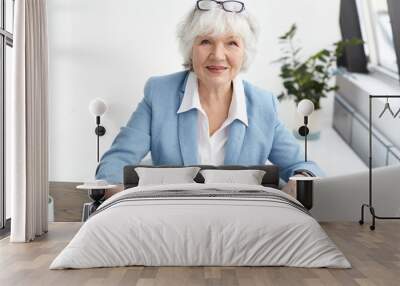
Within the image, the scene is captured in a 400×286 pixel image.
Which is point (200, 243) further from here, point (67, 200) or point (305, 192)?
point (67, 200)

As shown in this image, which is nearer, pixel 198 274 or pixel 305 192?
pixel 198 274

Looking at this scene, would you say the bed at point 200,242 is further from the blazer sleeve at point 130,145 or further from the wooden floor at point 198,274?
the blazer sleeve at point 130,145

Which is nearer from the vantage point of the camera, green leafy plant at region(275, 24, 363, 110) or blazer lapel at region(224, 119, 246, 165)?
blazer lapel at region(224, 119, 246, 165)

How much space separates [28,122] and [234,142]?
1.86 m

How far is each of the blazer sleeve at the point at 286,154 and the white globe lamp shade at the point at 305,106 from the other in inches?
8.6

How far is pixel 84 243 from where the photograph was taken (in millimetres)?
4211

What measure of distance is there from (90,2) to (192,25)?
0.96 m

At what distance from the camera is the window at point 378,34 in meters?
6.59

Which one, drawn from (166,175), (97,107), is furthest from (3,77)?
(166,175)

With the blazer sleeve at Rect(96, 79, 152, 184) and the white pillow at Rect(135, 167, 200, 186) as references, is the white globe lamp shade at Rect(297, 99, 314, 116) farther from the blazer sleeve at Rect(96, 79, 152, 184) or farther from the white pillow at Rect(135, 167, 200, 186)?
the blazer sleeve at Rect(96, 79, 152, 184)

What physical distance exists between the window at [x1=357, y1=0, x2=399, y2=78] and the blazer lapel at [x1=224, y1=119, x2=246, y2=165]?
59.8 inches

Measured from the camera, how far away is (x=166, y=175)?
19.4 feet

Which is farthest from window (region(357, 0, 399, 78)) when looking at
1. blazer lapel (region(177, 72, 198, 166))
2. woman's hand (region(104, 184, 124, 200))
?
woman's hand (region(104, 184, 124, 200))

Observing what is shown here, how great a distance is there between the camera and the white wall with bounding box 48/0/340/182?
645 cm
